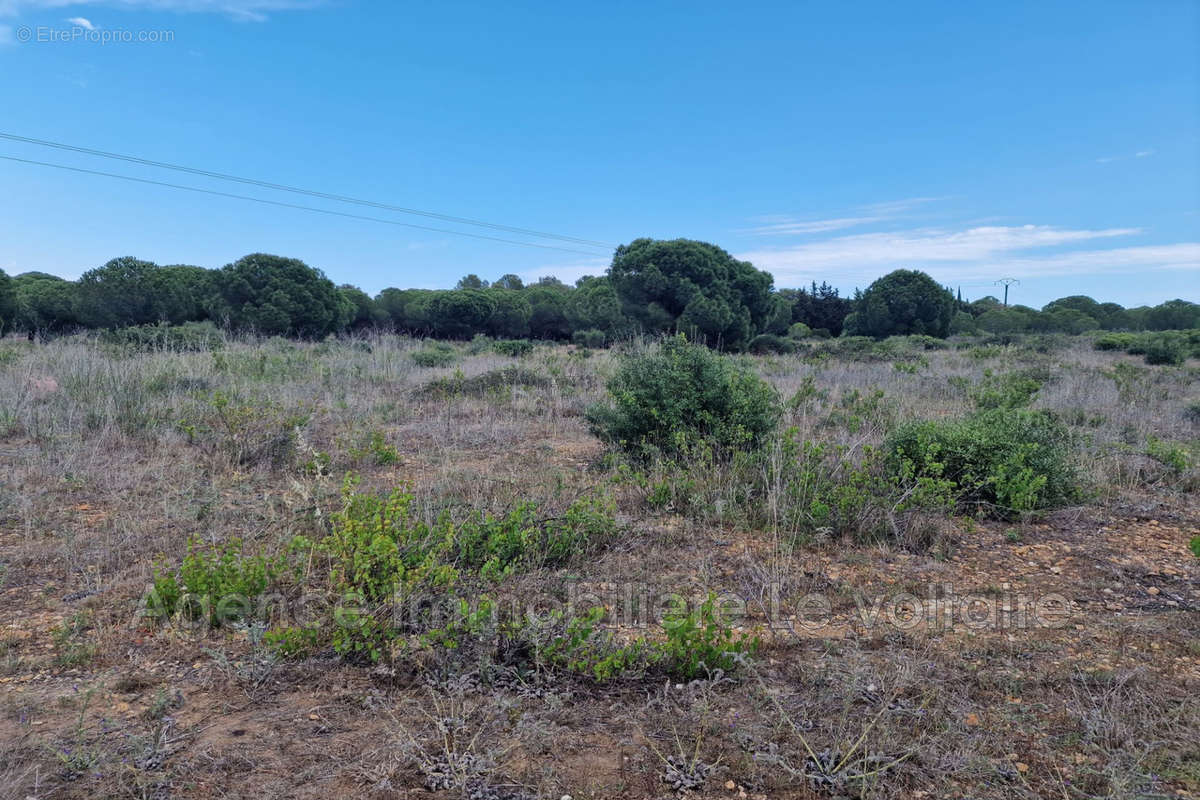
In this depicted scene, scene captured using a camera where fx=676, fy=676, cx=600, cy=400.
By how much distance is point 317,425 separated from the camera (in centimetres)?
733

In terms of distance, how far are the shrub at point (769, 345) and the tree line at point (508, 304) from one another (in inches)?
3.3

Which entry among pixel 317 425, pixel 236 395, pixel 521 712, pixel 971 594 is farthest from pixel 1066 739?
pixel 236 395

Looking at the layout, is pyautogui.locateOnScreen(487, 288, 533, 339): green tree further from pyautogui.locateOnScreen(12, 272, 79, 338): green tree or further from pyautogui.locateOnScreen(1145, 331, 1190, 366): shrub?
pyautogui.locateOnScreen(1145, 331, 1190, 366): shrub

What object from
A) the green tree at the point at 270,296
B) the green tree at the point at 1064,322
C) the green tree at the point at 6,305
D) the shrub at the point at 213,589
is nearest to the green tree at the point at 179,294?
the green tree at the point at 270,296

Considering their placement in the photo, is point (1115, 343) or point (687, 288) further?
point (687, 288)

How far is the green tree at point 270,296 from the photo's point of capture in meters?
20.0

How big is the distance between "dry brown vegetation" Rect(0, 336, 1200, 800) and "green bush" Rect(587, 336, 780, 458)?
396mm

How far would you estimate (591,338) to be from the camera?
24500mm

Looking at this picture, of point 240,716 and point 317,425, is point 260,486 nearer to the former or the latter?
point 317,425

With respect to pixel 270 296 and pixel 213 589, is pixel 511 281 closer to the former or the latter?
pixel 270 296

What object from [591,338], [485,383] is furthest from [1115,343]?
Answer: [485,383]

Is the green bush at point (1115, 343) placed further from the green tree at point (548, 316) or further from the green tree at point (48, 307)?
the green tree at point (48, 307)

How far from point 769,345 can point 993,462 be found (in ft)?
61.6

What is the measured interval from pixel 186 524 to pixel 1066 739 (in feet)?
15.1
